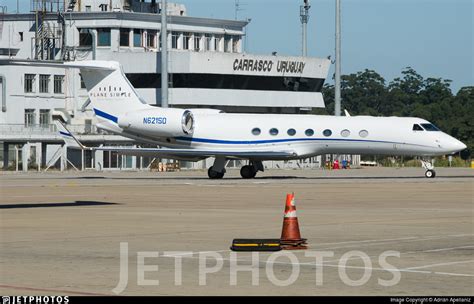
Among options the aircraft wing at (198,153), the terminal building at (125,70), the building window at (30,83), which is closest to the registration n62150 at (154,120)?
the aircraft wing at (198,153)

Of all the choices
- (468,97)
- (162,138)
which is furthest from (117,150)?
(468,97)

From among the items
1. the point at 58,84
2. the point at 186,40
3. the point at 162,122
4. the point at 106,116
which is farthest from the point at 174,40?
the point at 162,122

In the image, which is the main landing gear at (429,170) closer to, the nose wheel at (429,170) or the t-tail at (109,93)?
the nose wheel at (429,170)

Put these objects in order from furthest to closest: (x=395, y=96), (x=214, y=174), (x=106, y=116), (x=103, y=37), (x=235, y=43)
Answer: (x=395, y=96) < (x=235, y=43) < (x=103, y=37) < (x=106, y=116) < (x=214, y=174)

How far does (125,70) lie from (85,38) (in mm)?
6574

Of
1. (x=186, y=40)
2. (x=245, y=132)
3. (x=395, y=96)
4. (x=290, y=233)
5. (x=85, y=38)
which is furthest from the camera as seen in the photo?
(x=395, y=96)

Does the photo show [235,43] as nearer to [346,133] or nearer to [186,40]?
[186,40]

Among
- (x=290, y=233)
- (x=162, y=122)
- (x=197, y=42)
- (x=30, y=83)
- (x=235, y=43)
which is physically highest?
(x=235, y=43)

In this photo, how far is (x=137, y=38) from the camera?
89438 millimetres

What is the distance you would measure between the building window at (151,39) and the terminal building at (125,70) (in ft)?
0.28

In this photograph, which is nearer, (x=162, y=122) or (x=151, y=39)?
(x=162, y=122)

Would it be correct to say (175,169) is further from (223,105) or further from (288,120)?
(288,120)

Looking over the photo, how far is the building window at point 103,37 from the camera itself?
88.0 meters

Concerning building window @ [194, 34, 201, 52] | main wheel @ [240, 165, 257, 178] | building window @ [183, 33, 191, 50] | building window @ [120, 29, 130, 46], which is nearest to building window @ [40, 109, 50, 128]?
building window @ [120, 29, 130, 46]
